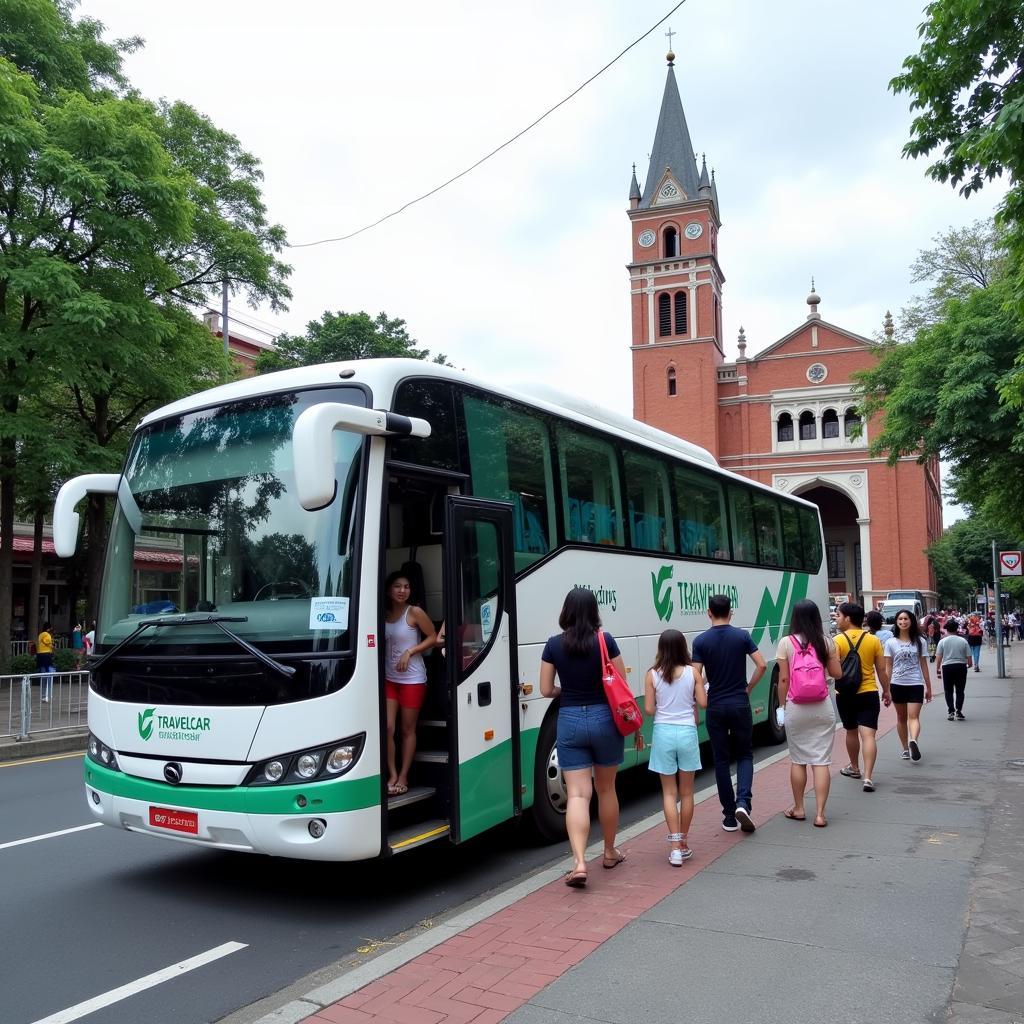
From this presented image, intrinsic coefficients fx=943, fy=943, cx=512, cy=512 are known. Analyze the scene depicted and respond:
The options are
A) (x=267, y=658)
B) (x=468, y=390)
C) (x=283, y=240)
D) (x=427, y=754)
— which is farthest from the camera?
(x=283, y=240)

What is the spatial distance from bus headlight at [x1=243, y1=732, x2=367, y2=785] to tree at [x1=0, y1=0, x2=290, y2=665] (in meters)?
14.7

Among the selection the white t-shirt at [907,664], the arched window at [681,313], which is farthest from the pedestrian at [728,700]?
the arched window at [681,313]

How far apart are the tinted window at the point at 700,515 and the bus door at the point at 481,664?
392cm

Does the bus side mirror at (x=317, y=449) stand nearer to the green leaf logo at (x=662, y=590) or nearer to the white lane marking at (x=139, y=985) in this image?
the white lane marking at (x=139, y=985)

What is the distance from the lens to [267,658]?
17.3 feet

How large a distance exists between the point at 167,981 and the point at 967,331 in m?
18.2

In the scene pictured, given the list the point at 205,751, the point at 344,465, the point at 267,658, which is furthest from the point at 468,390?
the point at 205,751

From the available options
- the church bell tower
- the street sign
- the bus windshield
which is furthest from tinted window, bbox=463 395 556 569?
the church bell tower

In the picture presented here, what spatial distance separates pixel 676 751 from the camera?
6.51m

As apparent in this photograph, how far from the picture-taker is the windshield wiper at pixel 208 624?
526cm

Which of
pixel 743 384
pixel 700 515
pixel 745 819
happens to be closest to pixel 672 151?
pixel 743 384

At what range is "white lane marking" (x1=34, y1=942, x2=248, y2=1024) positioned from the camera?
4287 millimetres

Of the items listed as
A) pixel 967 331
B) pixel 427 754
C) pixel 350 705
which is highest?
pixel 967 331

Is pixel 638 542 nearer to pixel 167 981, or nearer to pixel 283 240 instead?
pixel 167 981
